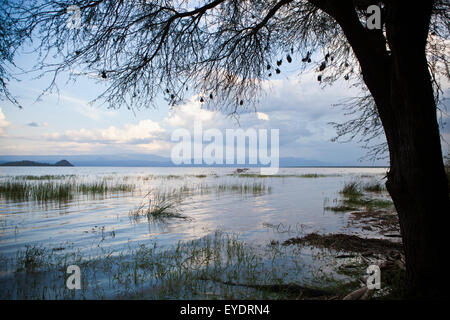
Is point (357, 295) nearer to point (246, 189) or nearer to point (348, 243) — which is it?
point (348, 243)

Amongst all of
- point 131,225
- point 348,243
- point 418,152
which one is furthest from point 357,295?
point 131,225

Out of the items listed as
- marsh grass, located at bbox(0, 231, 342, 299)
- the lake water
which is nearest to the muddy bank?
the lake water

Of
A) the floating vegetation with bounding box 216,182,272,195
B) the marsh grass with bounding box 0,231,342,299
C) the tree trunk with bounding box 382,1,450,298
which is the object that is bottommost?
the floating vegetation with bounding box 216,182,272,195

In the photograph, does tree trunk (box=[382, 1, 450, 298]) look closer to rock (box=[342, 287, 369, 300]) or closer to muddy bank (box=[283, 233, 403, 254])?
rock (box=[342, 287, 369, 300])

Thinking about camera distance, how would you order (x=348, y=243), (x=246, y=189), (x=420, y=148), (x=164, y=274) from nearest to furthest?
(x=420, y=148)
(x=164, y=274)
(x=348, y=243)
(x=246, y=189)

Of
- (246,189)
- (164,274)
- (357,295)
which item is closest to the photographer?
(357,295)

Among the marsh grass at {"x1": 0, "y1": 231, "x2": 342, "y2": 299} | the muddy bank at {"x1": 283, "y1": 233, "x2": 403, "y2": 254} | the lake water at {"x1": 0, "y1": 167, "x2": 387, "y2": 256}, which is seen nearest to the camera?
the marsh grass at {"x1": 0, "y1": 231, "x2": 342, "y2": 299}

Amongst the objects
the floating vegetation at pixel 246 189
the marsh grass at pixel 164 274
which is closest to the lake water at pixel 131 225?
the marsh grass at pixel 164 274

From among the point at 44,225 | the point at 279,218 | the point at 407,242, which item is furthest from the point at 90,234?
the point at 407,242

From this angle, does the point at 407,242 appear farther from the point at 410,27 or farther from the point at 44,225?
the point at 44,225

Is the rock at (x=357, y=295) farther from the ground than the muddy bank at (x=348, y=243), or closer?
farther from the ground

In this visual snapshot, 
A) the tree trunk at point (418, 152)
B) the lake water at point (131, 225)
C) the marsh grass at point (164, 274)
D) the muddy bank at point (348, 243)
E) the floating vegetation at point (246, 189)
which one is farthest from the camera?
the floating vegetation at point (246, 189)

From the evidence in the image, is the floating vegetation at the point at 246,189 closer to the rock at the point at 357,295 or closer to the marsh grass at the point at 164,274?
the marsh grass at the point at 164,274
